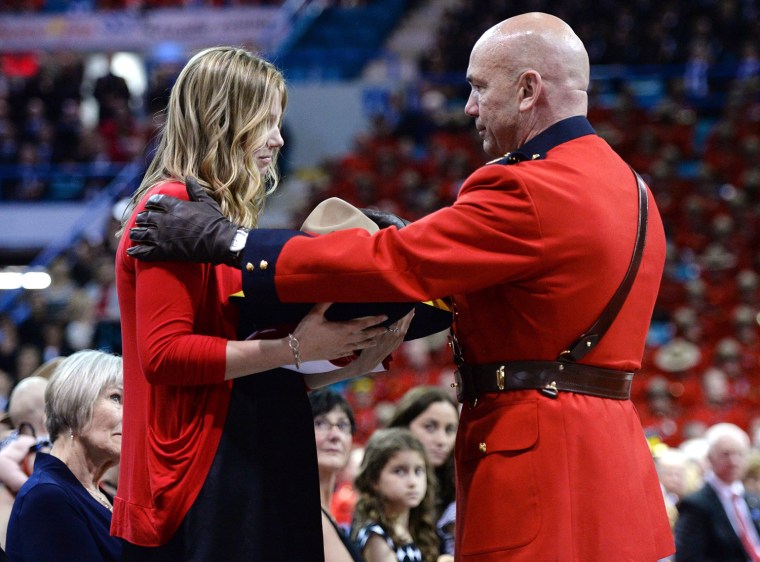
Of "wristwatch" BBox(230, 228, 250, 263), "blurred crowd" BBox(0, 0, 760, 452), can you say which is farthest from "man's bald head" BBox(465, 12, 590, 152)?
"blurred crowd" BBox(0, 0, 760, 452)

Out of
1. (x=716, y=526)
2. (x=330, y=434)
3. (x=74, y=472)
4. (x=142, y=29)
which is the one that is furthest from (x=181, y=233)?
(x=142, y=29)

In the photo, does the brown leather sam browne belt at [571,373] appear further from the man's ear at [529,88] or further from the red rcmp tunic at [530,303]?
the man's ear at [529,88]

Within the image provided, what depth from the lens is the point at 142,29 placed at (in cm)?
1753

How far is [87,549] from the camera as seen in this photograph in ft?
9.94

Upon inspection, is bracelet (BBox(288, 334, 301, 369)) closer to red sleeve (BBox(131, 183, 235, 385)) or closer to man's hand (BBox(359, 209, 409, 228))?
red sleeve (BBox(131, 183, 235, 385))

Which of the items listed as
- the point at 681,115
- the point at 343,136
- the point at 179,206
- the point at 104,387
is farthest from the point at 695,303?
the point at 179,206

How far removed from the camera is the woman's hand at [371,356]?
105 inches

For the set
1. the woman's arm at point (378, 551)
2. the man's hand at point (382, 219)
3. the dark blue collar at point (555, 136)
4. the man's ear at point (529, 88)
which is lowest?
the woman's arm at point (378, 551)

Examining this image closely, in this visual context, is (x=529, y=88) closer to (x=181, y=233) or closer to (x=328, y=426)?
(x=181, y=233)

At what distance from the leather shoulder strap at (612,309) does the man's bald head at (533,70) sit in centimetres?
31

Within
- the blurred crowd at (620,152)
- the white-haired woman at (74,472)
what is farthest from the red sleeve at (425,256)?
the blurred crowd at (620,152)

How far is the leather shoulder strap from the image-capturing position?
2611 millimetres

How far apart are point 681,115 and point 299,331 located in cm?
1197

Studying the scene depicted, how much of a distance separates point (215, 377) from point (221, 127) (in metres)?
0.59
